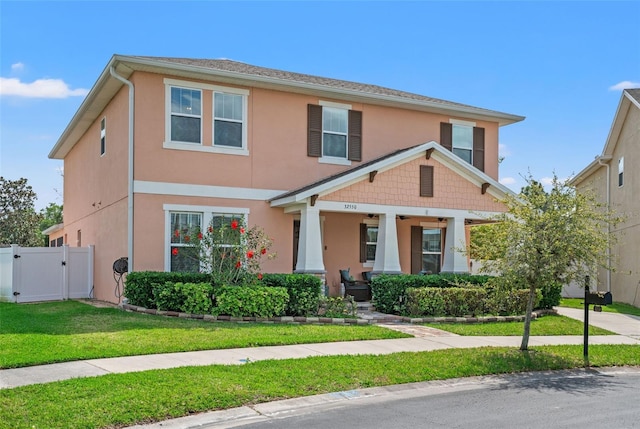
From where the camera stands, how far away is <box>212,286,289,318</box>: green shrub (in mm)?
13648

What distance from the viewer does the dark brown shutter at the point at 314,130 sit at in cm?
1844

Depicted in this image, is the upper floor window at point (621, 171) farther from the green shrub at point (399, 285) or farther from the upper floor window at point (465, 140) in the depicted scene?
the green shrub at point (399, 285)

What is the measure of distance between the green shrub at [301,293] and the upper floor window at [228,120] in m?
4.72

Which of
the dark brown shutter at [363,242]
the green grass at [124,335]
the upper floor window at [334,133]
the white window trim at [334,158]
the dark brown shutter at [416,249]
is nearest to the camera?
the green grass at [124,335]

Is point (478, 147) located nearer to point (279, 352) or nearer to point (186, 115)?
point (186, 115)

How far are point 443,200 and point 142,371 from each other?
12.0 m

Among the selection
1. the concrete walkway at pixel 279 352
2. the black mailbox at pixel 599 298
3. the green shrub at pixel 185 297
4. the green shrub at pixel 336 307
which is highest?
the black mailbox at pixel 599 298

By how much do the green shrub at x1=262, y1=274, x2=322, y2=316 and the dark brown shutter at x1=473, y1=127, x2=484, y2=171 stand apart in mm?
9221

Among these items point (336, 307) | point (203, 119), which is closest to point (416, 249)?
point (336, 307)

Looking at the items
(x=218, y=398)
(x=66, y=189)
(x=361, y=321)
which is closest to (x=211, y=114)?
(x=361, y=321)

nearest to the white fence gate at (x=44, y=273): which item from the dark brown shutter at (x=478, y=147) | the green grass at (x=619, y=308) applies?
the dark brown shutter at (x=478, y=147)

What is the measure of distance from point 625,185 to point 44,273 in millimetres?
21333

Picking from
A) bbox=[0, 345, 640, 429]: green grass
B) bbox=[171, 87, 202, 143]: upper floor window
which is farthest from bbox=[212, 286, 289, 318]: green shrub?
bbox=[171, 87, 202, 143]: upper floor window

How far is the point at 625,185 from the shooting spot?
2405 centimetres
